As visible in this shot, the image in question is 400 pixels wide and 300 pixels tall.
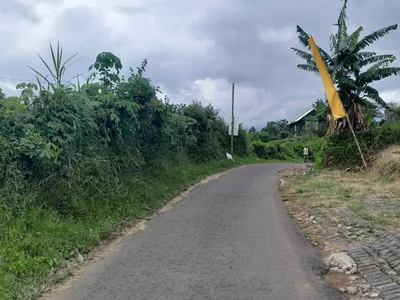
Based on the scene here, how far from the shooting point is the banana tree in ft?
54.7

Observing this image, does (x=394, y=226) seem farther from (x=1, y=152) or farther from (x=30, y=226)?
(x=1, y=152)

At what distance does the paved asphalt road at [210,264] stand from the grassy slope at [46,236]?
0.43 metres

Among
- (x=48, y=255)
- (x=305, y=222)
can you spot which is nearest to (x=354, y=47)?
(x=305, y=222)

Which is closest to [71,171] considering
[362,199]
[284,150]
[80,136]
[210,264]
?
[80,136]

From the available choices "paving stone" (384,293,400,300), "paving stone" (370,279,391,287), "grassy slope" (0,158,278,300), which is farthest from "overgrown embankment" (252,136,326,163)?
"paving stone" (384,293,400,300)

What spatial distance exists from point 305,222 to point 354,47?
11836 mm

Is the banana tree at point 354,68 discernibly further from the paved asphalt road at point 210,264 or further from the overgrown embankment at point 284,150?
the overgrown embankment at point 284,150

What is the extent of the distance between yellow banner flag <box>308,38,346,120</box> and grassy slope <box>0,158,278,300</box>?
10463 millimetres

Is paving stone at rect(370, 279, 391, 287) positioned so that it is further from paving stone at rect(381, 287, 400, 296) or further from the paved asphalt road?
the paved asphalt road

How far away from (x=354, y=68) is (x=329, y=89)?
6.57 ft

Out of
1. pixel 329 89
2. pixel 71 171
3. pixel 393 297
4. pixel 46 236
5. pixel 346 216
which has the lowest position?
pixel 393 297

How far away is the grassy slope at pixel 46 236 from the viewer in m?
4.33

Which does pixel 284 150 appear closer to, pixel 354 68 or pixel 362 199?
pixel 354 68

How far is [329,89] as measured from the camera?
16266 millimetres
